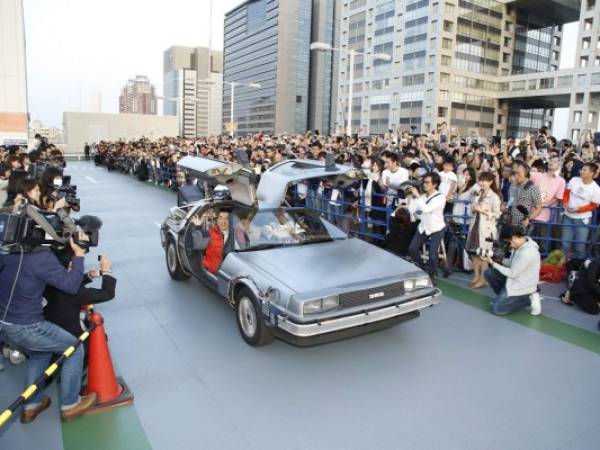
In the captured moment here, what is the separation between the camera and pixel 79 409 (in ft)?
12.1

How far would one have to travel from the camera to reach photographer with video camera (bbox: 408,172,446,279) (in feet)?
23.1

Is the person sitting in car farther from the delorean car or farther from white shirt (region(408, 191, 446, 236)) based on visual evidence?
white shirt (region(408, 191, 446, 236))

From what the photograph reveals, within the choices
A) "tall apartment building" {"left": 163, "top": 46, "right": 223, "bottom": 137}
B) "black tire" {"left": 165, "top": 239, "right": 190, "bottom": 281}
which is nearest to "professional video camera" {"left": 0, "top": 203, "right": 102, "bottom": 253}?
"black tire" {"left": 165, "top": 239, "right": 190, "bottom": 281}

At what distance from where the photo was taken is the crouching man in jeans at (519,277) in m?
5.87

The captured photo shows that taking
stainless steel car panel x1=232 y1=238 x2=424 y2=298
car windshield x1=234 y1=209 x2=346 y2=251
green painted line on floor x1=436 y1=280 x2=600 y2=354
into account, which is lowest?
green painted line on floor x1=436 y1=280 x2=600 y2=354

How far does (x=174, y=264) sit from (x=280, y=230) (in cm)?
241

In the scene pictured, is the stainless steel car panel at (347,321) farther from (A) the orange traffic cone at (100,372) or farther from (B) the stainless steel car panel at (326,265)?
(A) the orange traffic cone at (100,372)

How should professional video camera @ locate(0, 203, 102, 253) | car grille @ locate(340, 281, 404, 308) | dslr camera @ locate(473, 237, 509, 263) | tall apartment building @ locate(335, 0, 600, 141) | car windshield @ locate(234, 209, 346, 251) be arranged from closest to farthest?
professional video camera @ locate(0, 203, 102, 253) < car grille @ locate(340, 281, 404, 308) < car windshield @ locate(234, 209, 346, 251) < dslr camera @ locate(473, 237, 509, 263) < tall apartment building @ locate(335, 0, 600, 141)

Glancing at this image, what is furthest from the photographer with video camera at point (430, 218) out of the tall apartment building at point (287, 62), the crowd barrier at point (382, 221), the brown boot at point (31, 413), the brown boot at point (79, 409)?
the tall apartment building at point (287, 62)

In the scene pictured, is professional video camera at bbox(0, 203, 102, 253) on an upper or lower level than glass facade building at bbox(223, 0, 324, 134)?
lower

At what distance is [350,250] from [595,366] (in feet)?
9.53

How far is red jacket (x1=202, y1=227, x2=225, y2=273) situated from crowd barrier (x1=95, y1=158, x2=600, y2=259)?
148 inches

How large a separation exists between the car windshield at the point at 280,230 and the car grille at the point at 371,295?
1.38 m

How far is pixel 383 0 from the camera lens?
90688 millimetres
